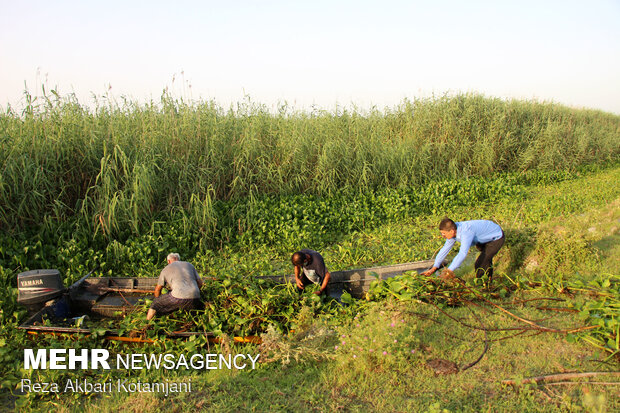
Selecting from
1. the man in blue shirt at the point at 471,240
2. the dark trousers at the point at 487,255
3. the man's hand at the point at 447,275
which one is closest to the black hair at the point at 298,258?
the man in blue shirt at the point at 471,240

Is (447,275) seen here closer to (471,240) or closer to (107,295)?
(471,240)

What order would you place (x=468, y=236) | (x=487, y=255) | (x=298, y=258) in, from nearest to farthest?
(x=298, y=258)
(x=468, y=236)
(x=487, y=255)

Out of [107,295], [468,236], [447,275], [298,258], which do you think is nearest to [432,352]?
[447,275]

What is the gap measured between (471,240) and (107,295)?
14.6 ft

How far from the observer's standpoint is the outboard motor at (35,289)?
4414mm

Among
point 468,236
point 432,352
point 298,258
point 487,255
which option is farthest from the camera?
point 487,255

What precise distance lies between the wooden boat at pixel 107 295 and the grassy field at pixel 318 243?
0.66ft

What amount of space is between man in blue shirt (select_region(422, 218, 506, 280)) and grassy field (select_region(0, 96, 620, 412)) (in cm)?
24

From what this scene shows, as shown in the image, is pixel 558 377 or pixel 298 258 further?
pixel 298 258

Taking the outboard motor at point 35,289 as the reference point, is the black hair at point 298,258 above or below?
above

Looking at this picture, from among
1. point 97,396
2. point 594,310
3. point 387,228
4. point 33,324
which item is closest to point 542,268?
point 594,310

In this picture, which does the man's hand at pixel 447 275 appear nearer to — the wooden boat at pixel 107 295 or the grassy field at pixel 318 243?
the grassy field at pixel 318 243

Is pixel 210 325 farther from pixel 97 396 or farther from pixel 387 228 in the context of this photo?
pixel 387 228

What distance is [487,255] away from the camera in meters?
5.41
